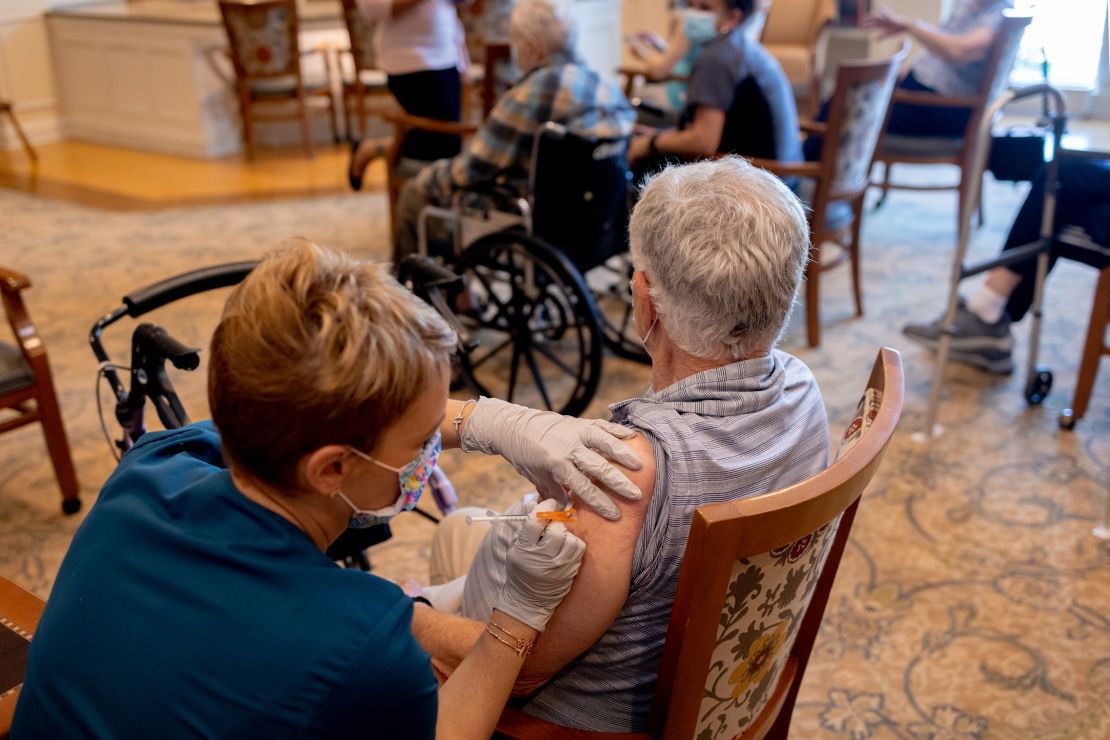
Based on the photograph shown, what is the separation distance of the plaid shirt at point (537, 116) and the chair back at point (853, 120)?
0.65 metres

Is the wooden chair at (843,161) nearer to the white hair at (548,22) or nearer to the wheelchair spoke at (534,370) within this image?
the white hair at (548,22)

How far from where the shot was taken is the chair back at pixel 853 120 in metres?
2.95

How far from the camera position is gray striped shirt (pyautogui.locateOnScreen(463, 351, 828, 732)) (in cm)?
106

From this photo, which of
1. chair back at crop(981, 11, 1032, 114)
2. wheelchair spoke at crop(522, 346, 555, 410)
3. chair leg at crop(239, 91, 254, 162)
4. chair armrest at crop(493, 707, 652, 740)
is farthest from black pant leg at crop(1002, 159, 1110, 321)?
chair leg at crop(239, 91, 254, 162)

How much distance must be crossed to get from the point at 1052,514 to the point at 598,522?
1.78m

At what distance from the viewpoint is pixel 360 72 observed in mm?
5613

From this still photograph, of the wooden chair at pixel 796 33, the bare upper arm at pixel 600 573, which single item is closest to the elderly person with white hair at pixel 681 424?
the bare upper arm at pixel 600 573

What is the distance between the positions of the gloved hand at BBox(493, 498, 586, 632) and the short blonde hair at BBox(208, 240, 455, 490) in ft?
0.73

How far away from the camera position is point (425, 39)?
3.72 m

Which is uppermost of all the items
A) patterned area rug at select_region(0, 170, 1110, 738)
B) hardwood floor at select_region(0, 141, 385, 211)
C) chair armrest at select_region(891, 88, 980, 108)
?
chair armrest at select_region(891, 88, 980, 108)

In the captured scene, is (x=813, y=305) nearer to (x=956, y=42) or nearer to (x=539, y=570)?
(x=956, y=42)

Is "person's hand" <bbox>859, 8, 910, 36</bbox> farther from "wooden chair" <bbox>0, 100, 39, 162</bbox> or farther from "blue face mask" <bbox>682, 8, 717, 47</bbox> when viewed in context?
"wooden chair" <bbox>0, 100, 39, 162</bbox>

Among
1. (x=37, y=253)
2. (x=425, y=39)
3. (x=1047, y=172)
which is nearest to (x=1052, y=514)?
(x=1047, y=172)

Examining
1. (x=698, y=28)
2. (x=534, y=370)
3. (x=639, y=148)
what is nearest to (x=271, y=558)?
(x=534, y=370)
